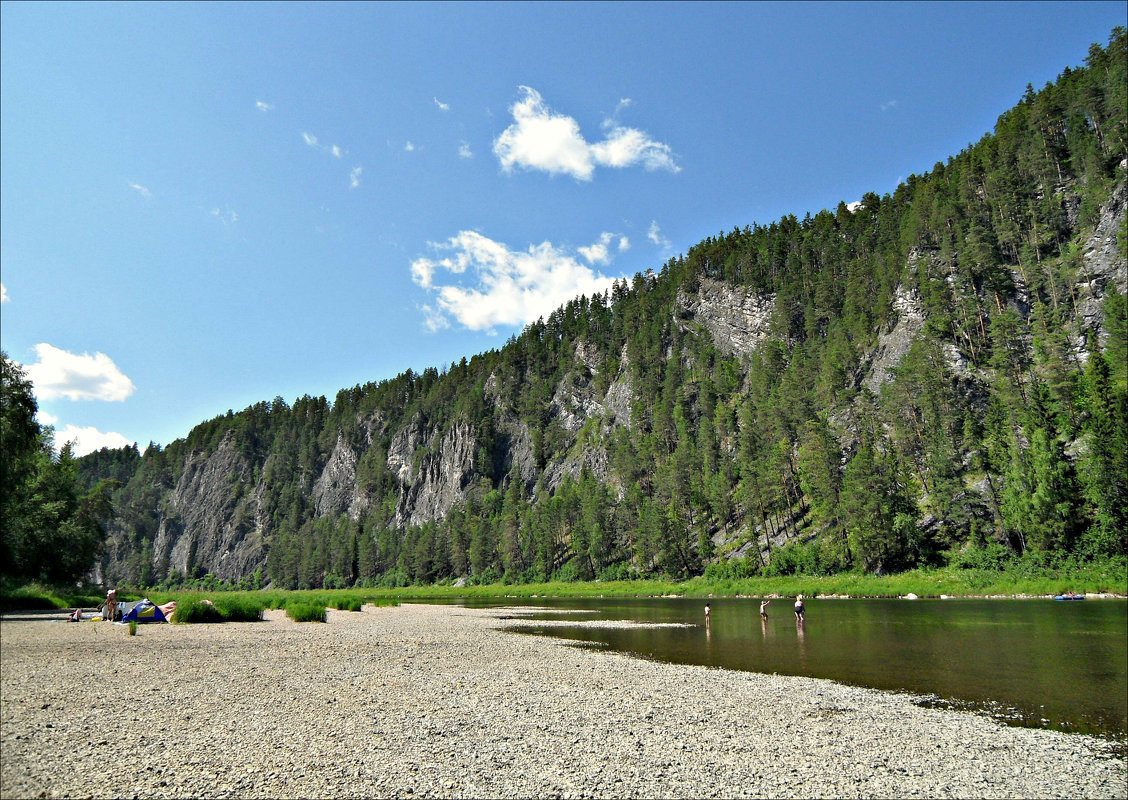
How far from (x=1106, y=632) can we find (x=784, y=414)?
7843cm

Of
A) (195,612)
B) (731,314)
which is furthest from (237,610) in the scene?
(731,314)

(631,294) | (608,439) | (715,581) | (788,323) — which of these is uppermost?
(631,294)

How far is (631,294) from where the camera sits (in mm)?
197750

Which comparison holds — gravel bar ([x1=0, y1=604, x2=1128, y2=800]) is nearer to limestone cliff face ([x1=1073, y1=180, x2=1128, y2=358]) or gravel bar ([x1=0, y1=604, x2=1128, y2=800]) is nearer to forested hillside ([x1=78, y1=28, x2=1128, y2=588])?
forested hillside ([x1=78, y1=28, x2=1128, y2=588])

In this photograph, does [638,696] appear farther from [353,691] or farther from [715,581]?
[715,581]

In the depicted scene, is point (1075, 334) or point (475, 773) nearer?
point (475, 773)

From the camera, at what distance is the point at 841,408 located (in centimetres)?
10094

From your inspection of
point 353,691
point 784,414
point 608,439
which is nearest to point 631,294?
point 608,439

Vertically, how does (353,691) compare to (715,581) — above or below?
above

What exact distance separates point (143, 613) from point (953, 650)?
144 ft

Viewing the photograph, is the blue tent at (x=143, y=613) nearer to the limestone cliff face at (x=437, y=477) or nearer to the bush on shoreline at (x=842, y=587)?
the bush on shoreline at (x=842, y=587)

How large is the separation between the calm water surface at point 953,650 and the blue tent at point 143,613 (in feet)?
78.4

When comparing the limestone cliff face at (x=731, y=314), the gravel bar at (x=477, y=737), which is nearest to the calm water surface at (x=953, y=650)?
the gravel bar at (x=477, y=737)

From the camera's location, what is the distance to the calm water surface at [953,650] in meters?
17.6
